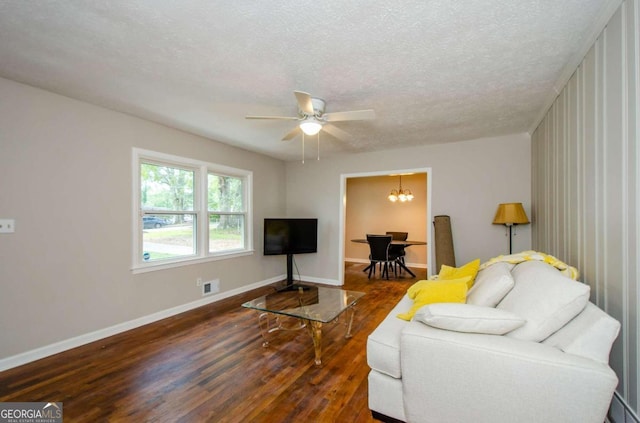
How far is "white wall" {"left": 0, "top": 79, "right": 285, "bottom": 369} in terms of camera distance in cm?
245

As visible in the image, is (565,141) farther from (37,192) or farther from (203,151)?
(37,192)

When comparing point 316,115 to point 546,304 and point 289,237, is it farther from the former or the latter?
point 289,237

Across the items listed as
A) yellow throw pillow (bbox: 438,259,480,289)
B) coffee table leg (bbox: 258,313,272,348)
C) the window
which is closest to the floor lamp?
yellow throw pillow (bbox: 438,259,480,289)

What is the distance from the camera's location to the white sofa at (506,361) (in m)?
1.28

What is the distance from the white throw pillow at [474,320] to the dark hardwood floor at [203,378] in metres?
0.82

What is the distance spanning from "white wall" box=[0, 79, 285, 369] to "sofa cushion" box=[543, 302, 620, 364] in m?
3.85

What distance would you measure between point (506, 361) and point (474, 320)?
0.23 metres

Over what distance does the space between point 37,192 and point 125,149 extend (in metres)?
0.90

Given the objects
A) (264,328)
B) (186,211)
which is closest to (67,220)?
(186,211)

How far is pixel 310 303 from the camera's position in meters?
3.02

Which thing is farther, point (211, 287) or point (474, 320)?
point (211, 287)

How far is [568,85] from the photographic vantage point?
2.32m

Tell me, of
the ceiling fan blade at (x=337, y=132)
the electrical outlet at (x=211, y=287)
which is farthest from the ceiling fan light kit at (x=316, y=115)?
the electrical outlet at (x=211, y=287)

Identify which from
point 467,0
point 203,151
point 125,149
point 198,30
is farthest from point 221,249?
point 467,0
